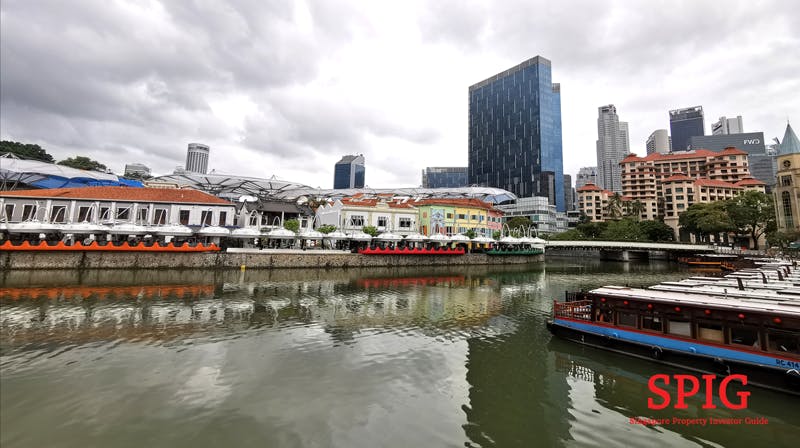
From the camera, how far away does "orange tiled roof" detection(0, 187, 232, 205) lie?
44344 mm

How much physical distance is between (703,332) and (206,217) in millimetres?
54834

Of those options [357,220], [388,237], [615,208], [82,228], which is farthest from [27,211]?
[615,208]

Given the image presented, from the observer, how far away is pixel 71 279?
29906 millimetres

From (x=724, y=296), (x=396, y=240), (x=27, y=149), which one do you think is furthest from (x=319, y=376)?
(x=27, y=149)

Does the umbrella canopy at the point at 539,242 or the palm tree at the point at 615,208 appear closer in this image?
the umbrella canopy at the point at 539,242

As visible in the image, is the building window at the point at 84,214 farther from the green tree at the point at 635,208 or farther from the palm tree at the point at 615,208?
the green tree at the point at 635,208

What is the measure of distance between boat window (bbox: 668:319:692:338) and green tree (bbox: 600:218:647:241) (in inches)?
3040

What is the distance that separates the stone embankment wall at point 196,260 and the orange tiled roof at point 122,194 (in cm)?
1257

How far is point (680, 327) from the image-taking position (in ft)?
41.7

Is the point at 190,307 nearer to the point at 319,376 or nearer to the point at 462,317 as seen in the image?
the point at 319,376

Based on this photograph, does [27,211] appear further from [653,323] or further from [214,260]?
[653,323]

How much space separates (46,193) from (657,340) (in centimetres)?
6588

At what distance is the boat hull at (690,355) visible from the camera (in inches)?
403

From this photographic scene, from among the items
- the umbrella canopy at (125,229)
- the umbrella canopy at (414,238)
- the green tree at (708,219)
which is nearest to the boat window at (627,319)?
the umbrella canopy at (414,238)
